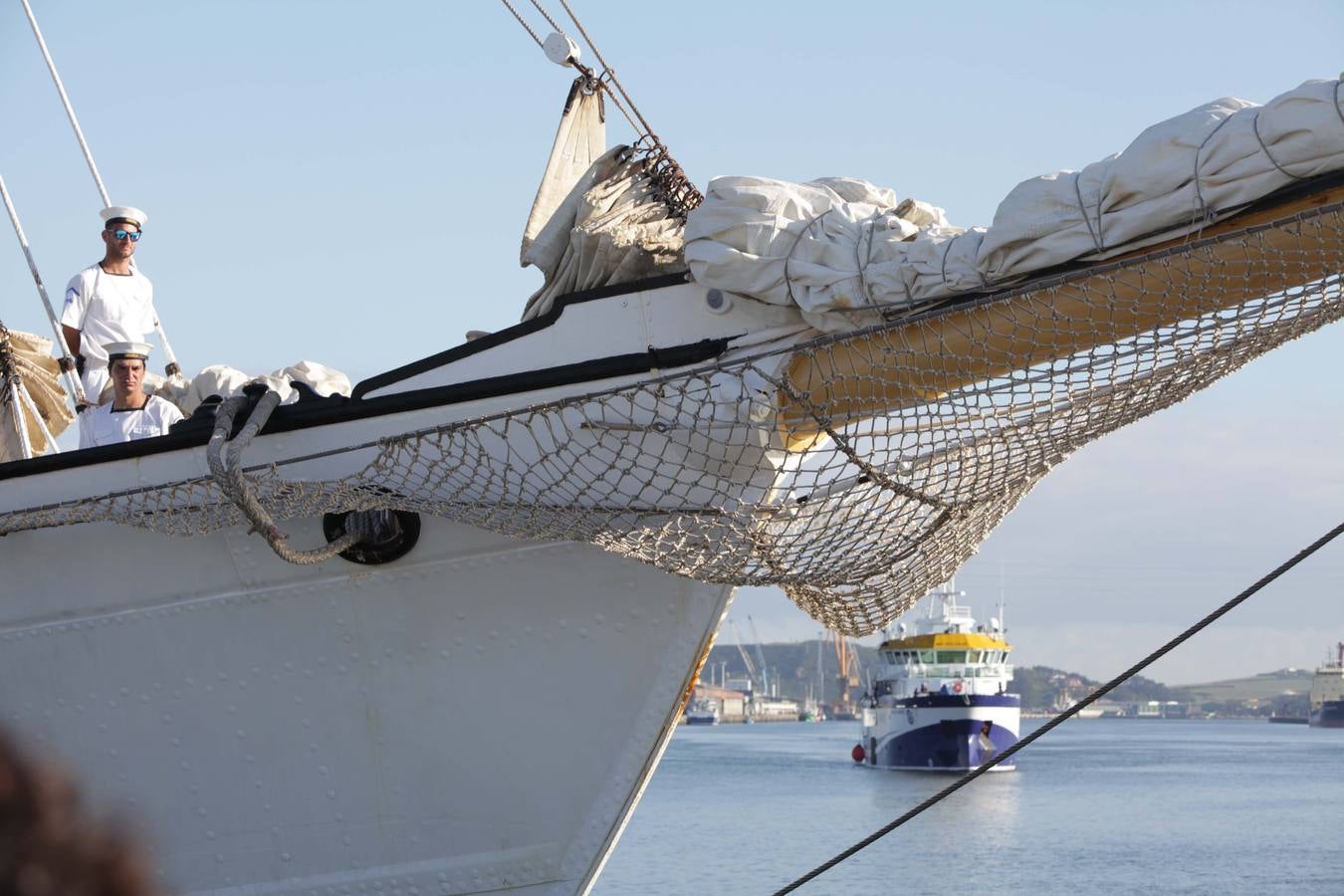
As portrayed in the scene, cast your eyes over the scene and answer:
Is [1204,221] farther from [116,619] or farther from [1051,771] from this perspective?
[1051,771]

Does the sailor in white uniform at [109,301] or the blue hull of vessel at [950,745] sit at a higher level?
the sailor in white uniform at [109,301]

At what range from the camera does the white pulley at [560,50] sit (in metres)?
6.12

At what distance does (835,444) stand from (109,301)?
3.54 metres

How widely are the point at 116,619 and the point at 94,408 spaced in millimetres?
1125

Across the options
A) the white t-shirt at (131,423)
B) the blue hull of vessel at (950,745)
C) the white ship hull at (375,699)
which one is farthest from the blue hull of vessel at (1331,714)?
the white t-shirt at (131,423)

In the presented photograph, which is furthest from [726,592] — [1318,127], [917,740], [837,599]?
[917,740]

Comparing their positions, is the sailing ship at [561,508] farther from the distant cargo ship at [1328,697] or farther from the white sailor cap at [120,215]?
the distant cargo ship at [1328,697]

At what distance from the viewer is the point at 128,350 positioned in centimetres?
594

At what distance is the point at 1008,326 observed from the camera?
436cm

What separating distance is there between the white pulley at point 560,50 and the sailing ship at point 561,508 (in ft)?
0.06

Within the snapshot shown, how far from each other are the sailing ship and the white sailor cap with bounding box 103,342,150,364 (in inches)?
20.9

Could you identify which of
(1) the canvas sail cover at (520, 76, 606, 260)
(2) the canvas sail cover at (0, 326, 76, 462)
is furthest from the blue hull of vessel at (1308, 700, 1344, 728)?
(1) the canvas sail cover at (520, 76, 606, 260)

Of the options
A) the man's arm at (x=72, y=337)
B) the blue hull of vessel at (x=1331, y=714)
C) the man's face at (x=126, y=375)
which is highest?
the man's arm at (x=72, y=337)

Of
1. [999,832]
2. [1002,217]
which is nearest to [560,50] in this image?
[1002,217]
